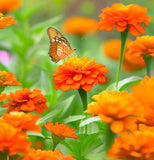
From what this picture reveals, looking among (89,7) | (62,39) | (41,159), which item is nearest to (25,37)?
(62,39)

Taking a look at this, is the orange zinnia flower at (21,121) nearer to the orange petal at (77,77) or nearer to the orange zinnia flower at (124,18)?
the orange petal at (77,77)

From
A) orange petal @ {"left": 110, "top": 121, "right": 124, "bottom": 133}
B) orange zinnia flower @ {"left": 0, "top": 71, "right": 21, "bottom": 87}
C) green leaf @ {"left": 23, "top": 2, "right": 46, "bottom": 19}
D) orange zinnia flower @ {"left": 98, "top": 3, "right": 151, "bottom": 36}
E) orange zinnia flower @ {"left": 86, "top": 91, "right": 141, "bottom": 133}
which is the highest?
green leaf @ {"left": 23, "top": 2, "right": 46, "bottom": 19}

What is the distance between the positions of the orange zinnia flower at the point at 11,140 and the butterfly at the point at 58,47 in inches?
16.3

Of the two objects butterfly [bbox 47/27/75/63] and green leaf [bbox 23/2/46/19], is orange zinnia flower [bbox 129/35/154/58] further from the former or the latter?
green leaf [bbox 23/2/46/19]

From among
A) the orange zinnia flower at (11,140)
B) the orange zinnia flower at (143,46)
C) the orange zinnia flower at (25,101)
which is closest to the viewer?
the orange zinnia flower at (11,140)

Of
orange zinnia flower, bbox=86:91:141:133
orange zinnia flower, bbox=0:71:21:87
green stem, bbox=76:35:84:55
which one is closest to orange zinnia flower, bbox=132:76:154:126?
orange zinnia flower, bbox=86:91:141:133

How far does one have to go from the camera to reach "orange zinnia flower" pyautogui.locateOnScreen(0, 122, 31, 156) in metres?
0.46

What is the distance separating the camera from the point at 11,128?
A: 47 centimetres

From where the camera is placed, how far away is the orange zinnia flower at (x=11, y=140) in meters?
0.46

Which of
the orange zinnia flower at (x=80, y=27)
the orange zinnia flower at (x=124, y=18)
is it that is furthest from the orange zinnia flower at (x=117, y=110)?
the orange zinnia flower at (x=80, y=27)

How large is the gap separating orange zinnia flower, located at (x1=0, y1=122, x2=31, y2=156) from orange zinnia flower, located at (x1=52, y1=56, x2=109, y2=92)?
22cm

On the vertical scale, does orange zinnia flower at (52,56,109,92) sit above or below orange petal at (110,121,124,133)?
above

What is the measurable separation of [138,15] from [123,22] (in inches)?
1.4

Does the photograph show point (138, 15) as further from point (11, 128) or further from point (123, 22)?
point (11, 128)
